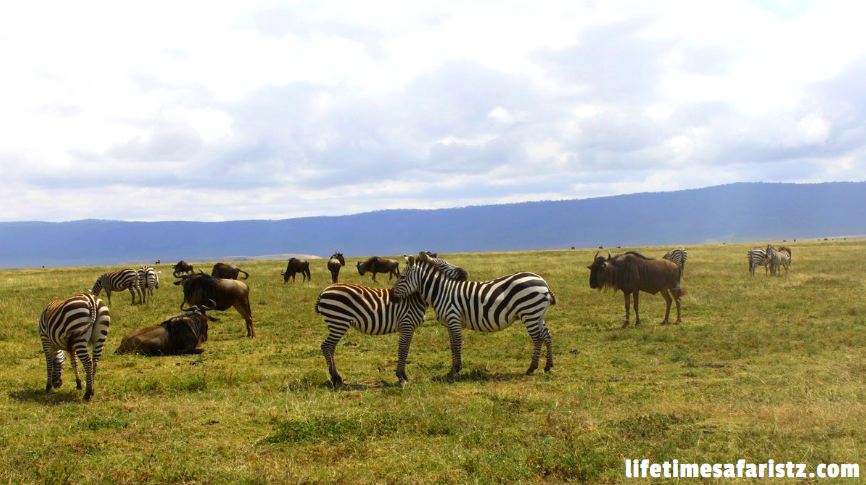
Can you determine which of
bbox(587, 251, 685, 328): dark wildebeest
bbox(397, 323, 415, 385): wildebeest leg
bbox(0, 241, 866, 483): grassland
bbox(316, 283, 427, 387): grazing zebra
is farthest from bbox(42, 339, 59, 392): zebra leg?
bbox(587, 251, 685, 328): dark wildebeest

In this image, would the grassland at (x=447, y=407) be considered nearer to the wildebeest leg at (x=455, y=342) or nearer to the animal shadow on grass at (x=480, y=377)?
the animal shadow on grass at (x=480, y=377)

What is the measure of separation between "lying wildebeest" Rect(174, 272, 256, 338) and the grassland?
0.90 metres

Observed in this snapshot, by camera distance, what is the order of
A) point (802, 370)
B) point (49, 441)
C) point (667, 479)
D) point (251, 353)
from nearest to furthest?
1. point (667, 479)
2. point (49, 441)
3. point (802, 370)
4. point (251, 353)

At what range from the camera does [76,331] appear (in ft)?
38.5

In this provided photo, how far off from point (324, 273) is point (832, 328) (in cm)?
3561

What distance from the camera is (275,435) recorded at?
357 inches

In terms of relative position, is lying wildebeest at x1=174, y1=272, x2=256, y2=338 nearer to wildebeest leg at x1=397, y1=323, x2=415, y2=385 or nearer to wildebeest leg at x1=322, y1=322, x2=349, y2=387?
wildebeest leg at x1=322, y1=322, x2=349, y2=387

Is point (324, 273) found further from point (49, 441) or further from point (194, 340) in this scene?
point (49, 441)

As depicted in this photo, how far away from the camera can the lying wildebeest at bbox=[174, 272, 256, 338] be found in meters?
20.5

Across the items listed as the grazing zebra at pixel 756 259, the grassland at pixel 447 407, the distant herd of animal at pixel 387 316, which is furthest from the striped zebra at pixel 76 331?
the grazing zebra at pixel 756 259

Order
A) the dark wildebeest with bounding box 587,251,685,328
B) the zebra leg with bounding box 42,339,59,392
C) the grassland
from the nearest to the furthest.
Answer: the grassland
the zebra leg with bounding box 42,339,59,392
the dark wildebeest with bounding box 587,251,685,328

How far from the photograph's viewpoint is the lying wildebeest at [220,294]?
20.5m

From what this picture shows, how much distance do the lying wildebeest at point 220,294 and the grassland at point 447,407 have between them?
35.3 inches

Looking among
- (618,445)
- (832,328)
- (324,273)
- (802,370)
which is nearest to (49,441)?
(618,445)
